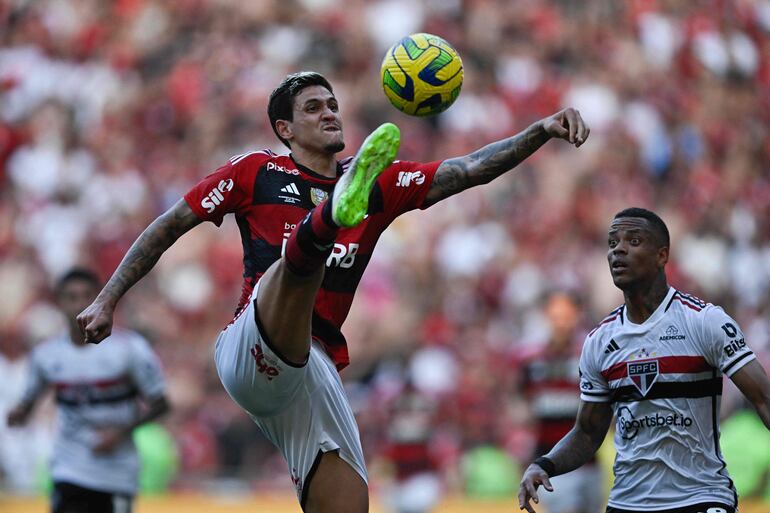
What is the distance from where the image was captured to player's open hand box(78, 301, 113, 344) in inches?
257

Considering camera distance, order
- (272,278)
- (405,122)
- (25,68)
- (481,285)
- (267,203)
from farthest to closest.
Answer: (25,68) < (405,122) < (481,285) < (267,203) < (272,278)

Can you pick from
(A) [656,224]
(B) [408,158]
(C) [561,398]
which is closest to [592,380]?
(A) [656,224]

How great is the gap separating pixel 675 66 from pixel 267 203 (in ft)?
40.1

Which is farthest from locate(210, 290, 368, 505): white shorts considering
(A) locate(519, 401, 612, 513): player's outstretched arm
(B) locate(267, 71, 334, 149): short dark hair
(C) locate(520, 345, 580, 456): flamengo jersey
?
(C) locate(520, 345, 580, 456): flamengo jersey

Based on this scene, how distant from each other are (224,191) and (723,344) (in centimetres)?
252

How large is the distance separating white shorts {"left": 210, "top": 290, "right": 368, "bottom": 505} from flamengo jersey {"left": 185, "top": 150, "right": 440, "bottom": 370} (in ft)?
1.01

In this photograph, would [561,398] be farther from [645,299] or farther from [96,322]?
[96,322]

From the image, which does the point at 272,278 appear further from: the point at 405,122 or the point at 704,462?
the point at 405,122

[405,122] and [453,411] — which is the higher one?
[405,122]

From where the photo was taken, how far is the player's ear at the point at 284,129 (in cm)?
711

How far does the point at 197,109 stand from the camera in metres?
17.9

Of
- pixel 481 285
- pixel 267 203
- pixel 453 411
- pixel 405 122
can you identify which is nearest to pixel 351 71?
pixel 405 122

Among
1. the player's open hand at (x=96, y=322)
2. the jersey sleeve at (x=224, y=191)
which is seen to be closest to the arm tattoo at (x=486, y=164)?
the jersey sleeve at (x=224, y=191)

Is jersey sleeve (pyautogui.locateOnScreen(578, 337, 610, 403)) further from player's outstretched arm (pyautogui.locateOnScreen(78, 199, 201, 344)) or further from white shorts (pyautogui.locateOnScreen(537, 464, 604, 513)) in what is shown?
white shorts (pyautogui.locateOnScreen(537, 464, 604, 513))
